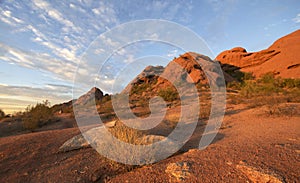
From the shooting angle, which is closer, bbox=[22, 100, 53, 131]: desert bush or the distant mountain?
bbox=[22, 100, 53, 131]: desert bush

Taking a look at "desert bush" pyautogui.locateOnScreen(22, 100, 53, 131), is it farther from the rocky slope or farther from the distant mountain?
the distant mountain

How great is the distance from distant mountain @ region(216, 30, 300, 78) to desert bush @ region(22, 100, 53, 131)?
27903 millimetres

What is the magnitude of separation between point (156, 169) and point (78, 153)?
217 centimetres

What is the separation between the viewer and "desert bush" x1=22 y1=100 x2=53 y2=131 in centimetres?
881

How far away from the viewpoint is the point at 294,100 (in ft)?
31.0

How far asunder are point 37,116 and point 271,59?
33321mm

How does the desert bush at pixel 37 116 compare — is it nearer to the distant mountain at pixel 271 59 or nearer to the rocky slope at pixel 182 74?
the rocky slope at pixel 182 74

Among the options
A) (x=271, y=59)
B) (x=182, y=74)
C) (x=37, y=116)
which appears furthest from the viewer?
(x=271, y=59)

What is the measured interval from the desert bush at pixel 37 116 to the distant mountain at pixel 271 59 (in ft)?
91.5

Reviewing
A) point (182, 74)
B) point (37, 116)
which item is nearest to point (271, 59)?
point (182, 74)

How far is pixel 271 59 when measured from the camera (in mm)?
28875

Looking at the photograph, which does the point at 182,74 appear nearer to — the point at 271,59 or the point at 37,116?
the point at 271,59

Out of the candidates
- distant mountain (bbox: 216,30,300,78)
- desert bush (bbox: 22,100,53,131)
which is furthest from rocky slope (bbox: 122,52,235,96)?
desert bush (bbox: 22,100,53,131)

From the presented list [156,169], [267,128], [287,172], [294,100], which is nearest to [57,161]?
[156,169]
